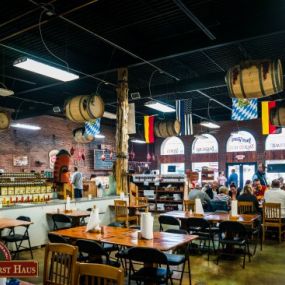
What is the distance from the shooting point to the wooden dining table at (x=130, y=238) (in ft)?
12.5

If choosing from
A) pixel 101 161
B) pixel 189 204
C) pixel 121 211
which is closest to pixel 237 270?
pixel 189 204

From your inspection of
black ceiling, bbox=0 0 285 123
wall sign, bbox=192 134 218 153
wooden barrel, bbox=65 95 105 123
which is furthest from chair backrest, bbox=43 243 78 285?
wall sign, bbox=192 134 218 153

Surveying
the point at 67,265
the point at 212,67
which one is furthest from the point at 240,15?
the point at 67,265

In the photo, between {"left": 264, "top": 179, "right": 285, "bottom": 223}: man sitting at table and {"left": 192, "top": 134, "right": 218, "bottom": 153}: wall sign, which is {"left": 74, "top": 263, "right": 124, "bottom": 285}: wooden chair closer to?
{"left": 264, "top": 179, "right": 285, "bottom": 223}: man sitting at table

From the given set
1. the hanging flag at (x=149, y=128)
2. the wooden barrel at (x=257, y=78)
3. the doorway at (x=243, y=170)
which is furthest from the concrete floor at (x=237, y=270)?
the doorway at (x=243, y=170)

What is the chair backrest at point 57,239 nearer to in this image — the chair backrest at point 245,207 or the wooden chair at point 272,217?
the chair backrest at point 245,207

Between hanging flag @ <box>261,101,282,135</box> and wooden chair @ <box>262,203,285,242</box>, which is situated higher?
hanging flag @ <box>261,101,282,135</box>

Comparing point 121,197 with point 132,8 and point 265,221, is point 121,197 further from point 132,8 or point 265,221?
point 132,8

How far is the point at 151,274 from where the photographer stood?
3.72 m

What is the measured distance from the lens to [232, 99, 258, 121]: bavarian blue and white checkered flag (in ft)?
28.9

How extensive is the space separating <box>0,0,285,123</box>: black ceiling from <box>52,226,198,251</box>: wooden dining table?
3286 millimetres

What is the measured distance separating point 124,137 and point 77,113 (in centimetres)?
186

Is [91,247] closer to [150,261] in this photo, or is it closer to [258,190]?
[150,261]

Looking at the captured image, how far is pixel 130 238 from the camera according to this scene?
4227mm
